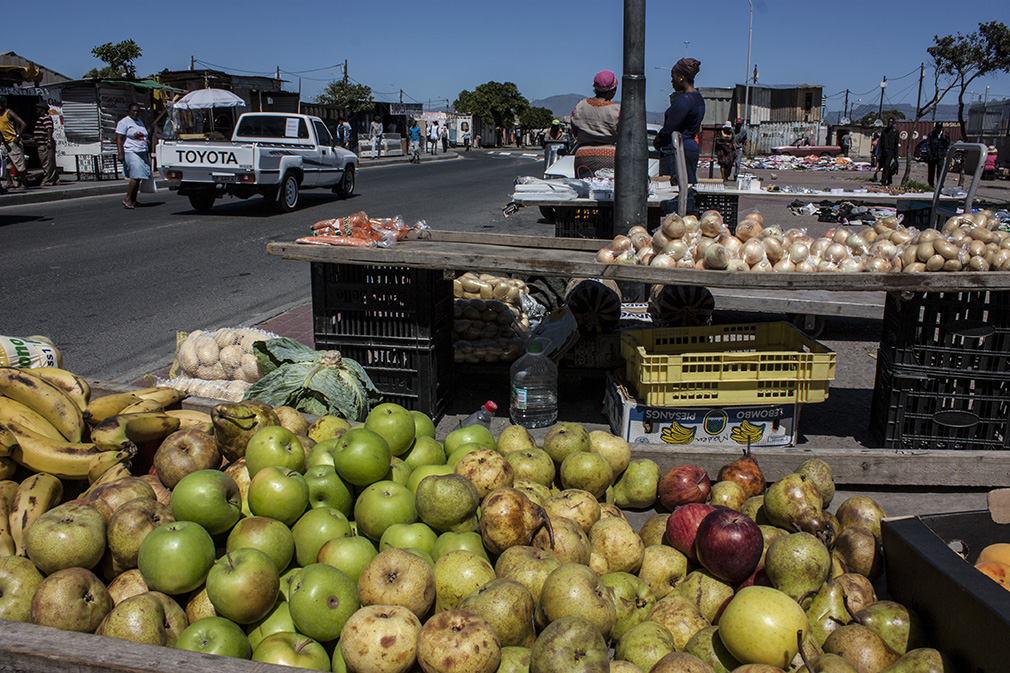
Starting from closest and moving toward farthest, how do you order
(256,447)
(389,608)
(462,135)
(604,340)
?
1. (389,608)
2. (256,447)
3. (604,340)
4. (462,135)

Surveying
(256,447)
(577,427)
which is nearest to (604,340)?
(577,427)

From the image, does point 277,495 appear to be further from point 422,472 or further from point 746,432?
point 746,432

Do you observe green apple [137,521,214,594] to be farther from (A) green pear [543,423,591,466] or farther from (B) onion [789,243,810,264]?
(B) onion [789,243,810,264]

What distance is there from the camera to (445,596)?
255 centimetres

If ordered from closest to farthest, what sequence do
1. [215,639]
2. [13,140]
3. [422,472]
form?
[215,639] < [422,472] < [13,140]

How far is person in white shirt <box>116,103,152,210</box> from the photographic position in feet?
55.8

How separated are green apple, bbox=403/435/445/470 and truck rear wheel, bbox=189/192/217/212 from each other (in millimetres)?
15977

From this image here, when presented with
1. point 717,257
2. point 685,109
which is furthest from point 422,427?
point 685,109

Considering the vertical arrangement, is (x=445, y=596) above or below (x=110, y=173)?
below

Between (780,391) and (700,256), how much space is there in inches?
39.5

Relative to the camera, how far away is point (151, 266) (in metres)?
11.3

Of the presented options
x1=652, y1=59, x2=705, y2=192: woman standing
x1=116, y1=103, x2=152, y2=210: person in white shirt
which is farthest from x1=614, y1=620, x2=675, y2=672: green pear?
x1=116, y1=103, x2=152, y2=210: person in white shirt

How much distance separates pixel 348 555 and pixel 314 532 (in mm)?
232

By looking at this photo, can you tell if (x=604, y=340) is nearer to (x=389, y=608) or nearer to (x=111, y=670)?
(x=389, y=608)
